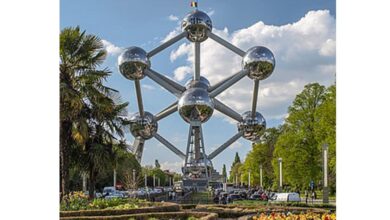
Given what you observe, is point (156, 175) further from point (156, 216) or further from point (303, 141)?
point (156, 216)

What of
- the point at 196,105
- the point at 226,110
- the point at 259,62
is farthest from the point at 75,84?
the point at 226,110

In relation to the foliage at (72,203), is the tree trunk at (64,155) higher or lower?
higher

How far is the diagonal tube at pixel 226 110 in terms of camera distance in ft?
72.6

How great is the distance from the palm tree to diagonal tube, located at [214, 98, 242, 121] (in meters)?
9.31

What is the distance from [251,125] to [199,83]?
2.91 m

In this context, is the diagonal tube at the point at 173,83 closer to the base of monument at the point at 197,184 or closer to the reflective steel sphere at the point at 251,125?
the reflective steel sphere at the point at 251,125

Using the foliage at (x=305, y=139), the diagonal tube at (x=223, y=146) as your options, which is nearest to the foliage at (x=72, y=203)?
the foliage at (x=305, y=139)

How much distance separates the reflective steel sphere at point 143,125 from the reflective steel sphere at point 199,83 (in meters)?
2.14
